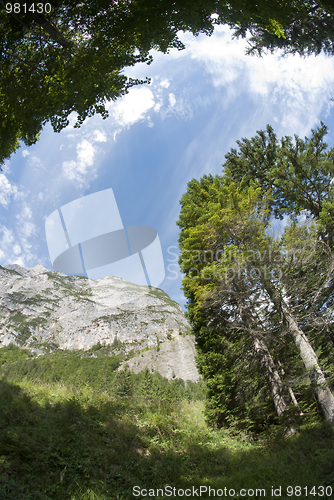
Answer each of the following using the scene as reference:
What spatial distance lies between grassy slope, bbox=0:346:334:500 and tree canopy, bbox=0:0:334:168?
6292 millimetres

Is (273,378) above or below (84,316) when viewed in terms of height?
below

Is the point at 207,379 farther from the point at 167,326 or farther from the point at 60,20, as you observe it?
the point at 167,326

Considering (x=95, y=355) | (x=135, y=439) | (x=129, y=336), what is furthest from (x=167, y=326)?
(x=135, y=439)

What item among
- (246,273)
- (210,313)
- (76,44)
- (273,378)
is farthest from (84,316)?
(76,44)

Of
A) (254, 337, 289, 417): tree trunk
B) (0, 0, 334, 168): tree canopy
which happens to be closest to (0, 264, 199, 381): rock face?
(254, 337, 289, 417): tree trunk

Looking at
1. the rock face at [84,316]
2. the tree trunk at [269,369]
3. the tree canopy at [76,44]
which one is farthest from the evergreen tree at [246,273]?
the rock face at [84,316]

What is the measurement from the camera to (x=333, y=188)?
8.99m

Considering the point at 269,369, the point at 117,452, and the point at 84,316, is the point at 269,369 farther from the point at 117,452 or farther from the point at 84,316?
the point at 84,316

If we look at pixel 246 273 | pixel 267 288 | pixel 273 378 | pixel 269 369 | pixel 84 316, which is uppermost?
pixel 84 316

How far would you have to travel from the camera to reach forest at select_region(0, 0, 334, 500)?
15.2ft

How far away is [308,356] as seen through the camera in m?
6.91

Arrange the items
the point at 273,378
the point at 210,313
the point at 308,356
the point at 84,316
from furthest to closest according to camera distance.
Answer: the point at 84,316
the point at 210,313
the point at 273,378
the point at 308,356

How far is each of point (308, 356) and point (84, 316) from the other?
174 metres

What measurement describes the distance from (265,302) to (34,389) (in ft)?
28.7
